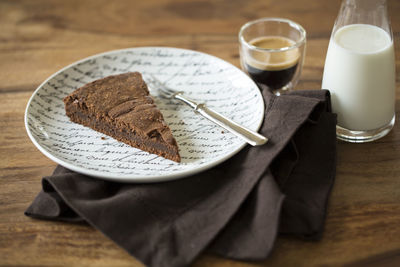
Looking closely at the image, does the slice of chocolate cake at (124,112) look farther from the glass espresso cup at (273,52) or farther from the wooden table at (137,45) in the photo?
the glass espresso cup at (273,52)

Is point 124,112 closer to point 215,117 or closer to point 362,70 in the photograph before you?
point 215,117

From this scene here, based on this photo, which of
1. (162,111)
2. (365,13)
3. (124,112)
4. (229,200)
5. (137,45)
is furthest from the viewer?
(137,45)

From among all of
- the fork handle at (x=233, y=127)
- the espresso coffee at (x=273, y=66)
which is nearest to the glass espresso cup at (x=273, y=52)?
the espresso coffee at (x=273, y=66)

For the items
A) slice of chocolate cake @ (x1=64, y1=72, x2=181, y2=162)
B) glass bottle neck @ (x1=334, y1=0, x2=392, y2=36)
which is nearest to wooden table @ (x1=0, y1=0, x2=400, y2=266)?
slice of chocolate cake @ (x1=64, y1=72, x2=181, y2=162)

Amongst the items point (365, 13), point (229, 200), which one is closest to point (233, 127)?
point (229, 200)

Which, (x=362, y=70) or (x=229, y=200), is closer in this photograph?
(x=229, y=200)

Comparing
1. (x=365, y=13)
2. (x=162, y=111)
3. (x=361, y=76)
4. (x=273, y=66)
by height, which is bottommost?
(x=162, y=111)
